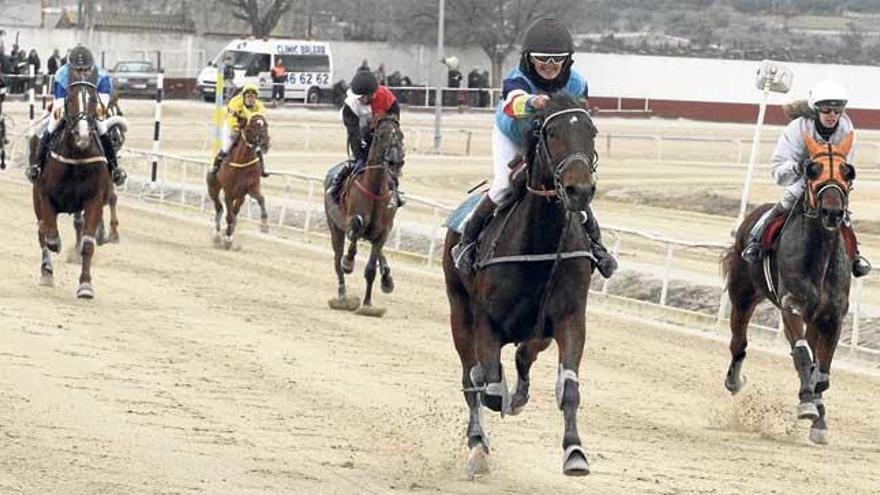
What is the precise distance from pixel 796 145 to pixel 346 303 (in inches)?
264

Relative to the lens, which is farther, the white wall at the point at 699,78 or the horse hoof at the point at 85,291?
the white wall at the point at 699,78

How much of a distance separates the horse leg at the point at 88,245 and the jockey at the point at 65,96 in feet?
1.43

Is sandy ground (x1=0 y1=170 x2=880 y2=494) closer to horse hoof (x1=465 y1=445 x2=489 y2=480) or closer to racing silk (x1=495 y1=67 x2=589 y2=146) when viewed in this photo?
horse hoof (x1=465 y1=445 x2=489 y2=480)

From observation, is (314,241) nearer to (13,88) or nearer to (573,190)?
(573,190)

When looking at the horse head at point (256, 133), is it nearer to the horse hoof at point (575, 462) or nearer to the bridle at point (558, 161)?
the bridle at point (558, 161)

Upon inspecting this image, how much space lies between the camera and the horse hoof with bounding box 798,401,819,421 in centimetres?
1177

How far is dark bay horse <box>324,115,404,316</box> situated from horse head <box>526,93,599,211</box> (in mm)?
8482

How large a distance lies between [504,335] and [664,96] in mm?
59438

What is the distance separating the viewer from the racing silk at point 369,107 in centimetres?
1798

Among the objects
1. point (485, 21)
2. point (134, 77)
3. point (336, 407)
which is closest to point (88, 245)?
point (336, 407)

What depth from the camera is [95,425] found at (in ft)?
35.1

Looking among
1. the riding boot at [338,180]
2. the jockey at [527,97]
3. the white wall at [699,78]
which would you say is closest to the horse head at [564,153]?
the jockey at [527,97]

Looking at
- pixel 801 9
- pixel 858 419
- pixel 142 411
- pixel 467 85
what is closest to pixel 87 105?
pixel 142 411

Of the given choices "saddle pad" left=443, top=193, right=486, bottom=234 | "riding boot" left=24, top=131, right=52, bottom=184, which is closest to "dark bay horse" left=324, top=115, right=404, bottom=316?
"riding boot" left=24, top=131, right=52, bottom=184
